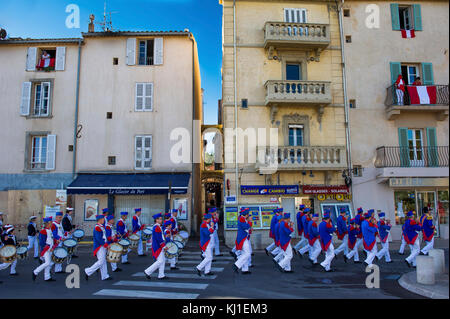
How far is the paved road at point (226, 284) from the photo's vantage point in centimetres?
823

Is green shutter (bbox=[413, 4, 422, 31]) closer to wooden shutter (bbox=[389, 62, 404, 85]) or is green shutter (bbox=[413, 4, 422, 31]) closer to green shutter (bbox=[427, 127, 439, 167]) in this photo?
wooden shutter (bbox=[389, 62, 404, 85])

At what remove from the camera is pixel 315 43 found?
18.4m

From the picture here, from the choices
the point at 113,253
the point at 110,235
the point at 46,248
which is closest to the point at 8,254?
the point at 46,248

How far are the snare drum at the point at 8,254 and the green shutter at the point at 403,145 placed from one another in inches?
697

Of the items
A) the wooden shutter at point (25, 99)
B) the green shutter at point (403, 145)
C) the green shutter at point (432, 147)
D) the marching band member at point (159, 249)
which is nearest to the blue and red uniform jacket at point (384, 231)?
the green shutter at point (403, 145)

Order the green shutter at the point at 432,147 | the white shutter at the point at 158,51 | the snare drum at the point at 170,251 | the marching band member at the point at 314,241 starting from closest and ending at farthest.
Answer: the snare drum at the point at 170,251 → the marching band member at the point at 314,241 → the green shutter at the point at 432,147 → the white shutter at the point at 158,51

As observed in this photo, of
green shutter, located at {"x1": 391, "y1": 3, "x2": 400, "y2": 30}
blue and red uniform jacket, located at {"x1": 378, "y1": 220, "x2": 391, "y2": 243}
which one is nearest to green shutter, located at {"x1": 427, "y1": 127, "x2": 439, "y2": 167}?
green shutter, located at {"x1": 391, "y1": 3, "x2": 400, "y2": 30}

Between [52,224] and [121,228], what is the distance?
2824 mm

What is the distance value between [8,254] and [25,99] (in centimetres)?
1292

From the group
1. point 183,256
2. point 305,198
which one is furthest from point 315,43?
point 183,256

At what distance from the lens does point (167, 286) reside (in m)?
9.10

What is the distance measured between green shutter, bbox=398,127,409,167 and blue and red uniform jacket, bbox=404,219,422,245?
21.2 ft

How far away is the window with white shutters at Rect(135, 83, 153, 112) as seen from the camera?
20234 mm

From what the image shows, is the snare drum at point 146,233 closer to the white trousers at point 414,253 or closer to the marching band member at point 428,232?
the white trousers at point 414,253
